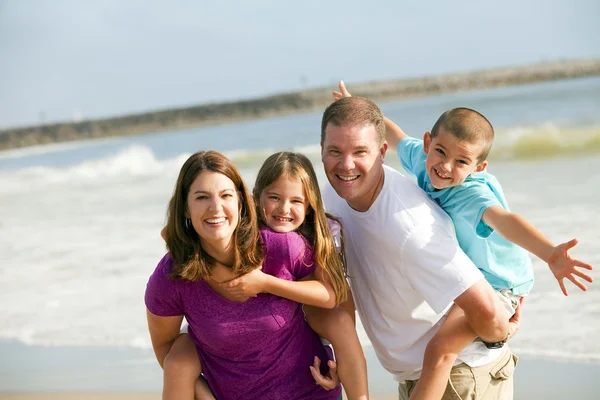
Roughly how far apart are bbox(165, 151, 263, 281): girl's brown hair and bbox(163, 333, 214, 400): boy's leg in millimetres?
295

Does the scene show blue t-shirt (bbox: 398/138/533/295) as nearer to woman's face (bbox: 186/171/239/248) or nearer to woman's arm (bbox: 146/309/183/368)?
woman's face (bbox: 186/171/239/248)

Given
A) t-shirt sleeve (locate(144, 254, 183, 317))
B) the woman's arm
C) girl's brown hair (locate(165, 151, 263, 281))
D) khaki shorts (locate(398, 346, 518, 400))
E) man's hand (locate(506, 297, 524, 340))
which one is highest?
girl's brown hair (locate(165, 151, 263, 281))

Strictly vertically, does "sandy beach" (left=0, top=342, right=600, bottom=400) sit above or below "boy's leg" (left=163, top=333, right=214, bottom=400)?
below

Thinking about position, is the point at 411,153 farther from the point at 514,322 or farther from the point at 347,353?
the point at 347,353

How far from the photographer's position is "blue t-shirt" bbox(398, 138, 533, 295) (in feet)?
9.84

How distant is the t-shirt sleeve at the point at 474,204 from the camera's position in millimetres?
2965

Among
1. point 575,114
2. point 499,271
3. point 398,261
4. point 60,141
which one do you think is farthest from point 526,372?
point 60,141

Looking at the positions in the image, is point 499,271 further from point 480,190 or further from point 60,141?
point 60,141

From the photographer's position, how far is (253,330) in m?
2.81

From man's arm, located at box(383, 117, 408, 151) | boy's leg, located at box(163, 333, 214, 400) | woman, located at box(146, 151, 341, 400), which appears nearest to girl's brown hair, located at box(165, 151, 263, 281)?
woman, located at box(146, 151, 341, 400)

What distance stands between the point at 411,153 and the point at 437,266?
0.84 m

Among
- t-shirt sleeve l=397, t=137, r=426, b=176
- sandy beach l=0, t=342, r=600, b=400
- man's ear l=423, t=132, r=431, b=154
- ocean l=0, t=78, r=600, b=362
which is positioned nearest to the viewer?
man's ear l=423, t=132, r=431, b=154

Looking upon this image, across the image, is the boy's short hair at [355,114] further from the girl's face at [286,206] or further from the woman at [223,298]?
the woman at [223,298]

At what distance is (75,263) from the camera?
834 centimetres
